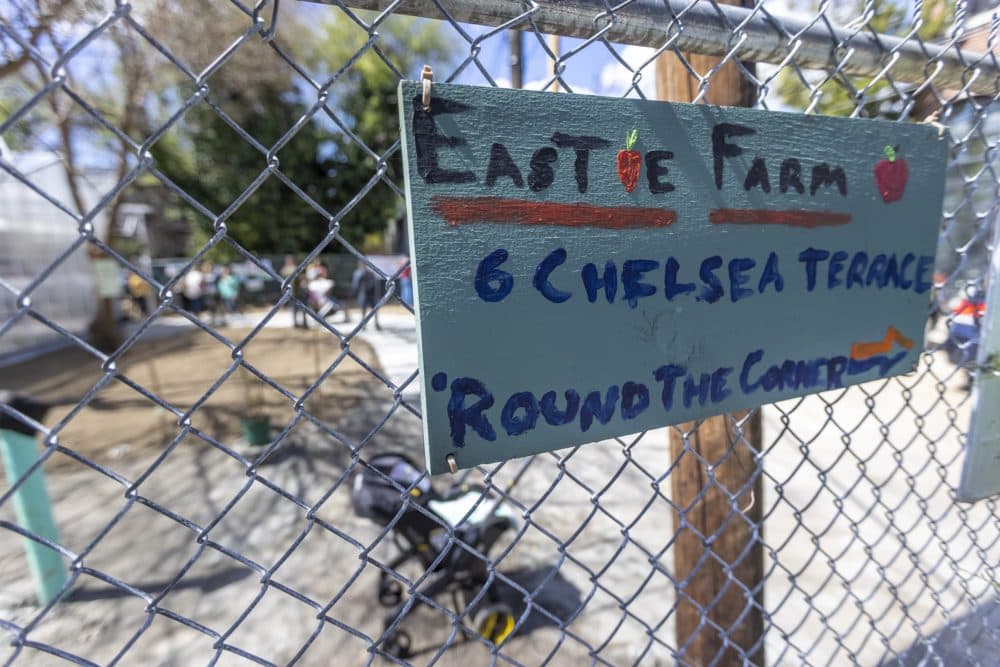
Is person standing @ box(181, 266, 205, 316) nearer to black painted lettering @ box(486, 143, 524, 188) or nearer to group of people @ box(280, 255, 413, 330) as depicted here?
group of people @ box(280, 255, 413, 330)

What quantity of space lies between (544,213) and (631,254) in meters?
0.19

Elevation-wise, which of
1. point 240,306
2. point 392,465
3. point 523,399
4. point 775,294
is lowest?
point 523,399

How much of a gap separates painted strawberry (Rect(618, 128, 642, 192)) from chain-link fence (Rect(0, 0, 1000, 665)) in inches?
6.1

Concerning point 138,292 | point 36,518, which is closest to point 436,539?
point 36,518

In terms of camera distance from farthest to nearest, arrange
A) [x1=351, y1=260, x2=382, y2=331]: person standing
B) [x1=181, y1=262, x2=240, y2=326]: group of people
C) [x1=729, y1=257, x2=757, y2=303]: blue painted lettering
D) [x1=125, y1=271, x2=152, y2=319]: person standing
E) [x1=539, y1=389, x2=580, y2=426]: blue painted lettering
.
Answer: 1. [x1=125, y1=271, x2=152, y2=319]: person standing
2. [x1=181, y1=262, x2=240, y2=326]: group of people
3. [x1=351, y1=260, x2=382, y2=331]: person standing
4. [x1=729, y1=257, x2=757, y2=303]: blue painted lettering
5. [x1=539, y1=389, x2=580, y2=426]: blue painted lettering

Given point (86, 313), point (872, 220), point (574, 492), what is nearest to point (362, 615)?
point (574, 492)

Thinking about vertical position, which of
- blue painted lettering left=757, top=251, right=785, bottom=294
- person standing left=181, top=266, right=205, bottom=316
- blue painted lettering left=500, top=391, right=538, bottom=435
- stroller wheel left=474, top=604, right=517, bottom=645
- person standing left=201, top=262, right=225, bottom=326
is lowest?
stroller wheel left=474, top=604, right=517, bottom=645

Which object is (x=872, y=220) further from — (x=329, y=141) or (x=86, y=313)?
(x=329, y=141)

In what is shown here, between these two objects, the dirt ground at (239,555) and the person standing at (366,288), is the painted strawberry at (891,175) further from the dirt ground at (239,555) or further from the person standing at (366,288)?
the person standing at (366,288)

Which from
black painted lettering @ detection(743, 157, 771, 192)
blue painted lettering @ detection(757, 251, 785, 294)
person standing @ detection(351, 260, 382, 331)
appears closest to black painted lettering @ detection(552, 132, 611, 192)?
black painted lettering @ detection(743, 157, 771, 192)

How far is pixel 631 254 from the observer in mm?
938

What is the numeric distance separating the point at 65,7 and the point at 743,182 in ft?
20.7

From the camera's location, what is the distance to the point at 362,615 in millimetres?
2721

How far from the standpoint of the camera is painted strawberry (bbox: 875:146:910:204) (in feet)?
3.83
